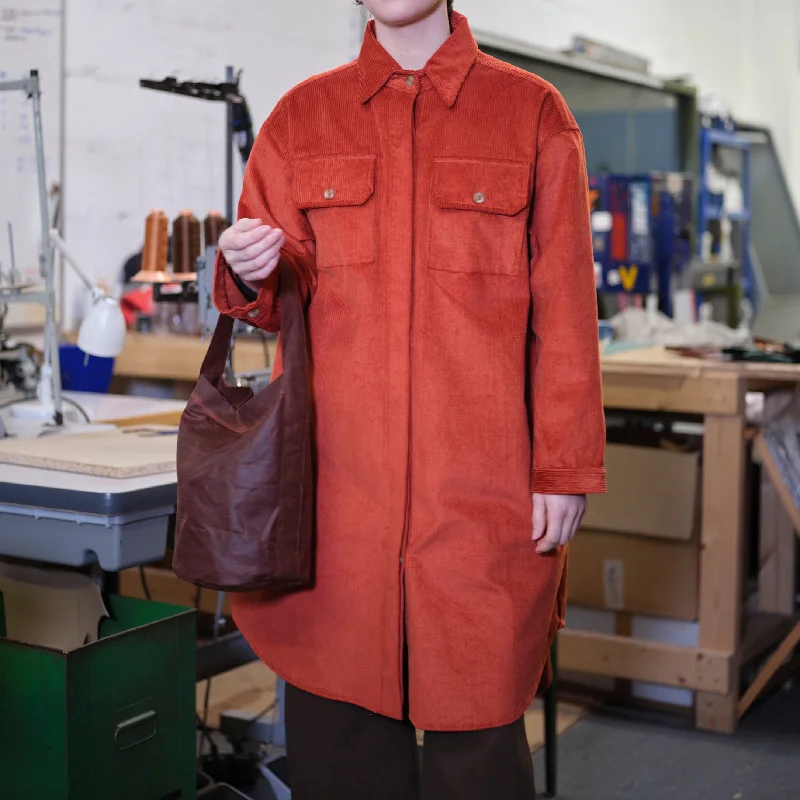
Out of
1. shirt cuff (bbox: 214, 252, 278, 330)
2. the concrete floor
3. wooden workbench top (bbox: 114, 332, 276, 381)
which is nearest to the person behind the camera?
shirt cuff (bbox: 214, 252, 278, 330)

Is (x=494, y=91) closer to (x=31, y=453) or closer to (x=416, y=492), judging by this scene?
(x=416, y=492)

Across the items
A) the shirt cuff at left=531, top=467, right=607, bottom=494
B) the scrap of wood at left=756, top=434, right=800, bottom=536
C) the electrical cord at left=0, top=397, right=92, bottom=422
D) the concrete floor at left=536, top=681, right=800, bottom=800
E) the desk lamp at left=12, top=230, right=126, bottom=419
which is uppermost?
the desk lamp at left=12, top=230, right=126, bottom=419

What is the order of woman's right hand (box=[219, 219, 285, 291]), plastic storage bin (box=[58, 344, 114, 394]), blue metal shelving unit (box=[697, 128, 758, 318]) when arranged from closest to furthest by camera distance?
woman's right hand (box=[219, 219, 285, 291]), plastic storage bin (box=[58, 344, 114, 394]), blue metal shelving unit (box=[697, 128, 758, 318])

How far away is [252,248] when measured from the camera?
4.41ft

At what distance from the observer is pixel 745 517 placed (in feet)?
9.63

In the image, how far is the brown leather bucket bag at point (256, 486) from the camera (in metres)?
1.43

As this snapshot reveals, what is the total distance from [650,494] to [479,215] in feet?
5.47

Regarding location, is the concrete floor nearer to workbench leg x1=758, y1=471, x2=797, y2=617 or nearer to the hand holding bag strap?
workbench leg x1=758, y1=471, x2=797, y2=617

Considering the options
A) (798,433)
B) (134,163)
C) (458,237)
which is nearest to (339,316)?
(458,237)

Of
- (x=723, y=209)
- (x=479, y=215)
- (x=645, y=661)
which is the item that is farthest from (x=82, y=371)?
(x=723, y=209)

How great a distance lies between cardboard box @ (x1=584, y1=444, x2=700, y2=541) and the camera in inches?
114

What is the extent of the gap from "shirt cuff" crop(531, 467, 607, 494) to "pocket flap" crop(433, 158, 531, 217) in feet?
1.06

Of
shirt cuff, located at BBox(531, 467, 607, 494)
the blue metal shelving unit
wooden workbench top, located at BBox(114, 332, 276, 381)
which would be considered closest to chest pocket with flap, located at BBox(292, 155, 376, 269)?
shirt cuff, located at BBox(531, 467, 607, 494)

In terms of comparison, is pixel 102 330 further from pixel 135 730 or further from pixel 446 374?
pixel 446 374
